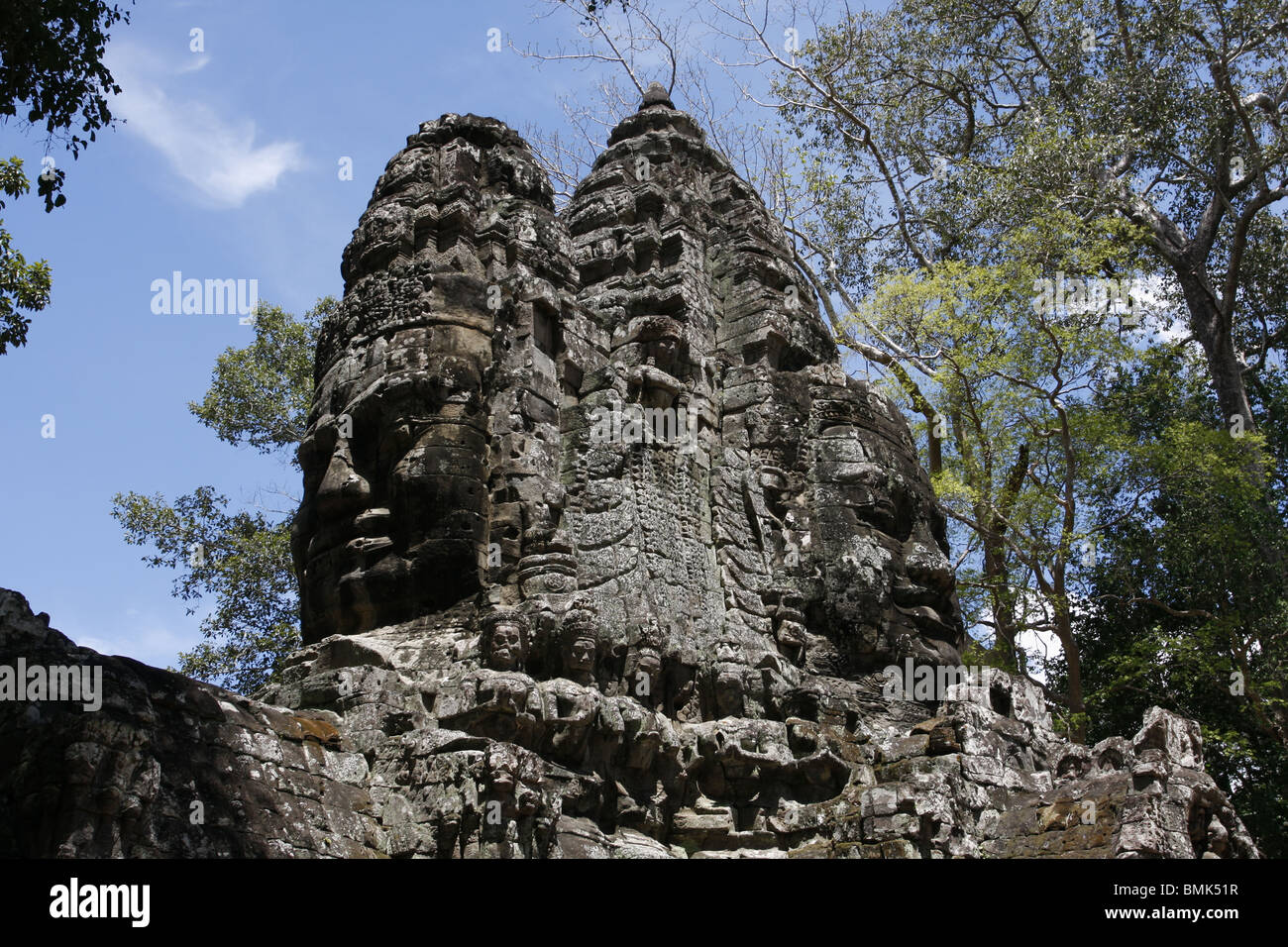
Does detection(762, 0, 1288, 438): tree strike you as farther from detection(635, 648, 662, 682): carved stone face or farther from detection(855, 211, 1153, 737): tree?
detection(635, 648, 662, 682): carved stone face

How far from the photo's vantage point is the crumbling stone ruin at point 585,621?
7309mm

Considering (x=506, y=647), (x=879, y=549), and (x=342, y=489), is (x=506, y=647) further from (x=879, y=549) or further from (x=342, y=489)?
(x=879, y=549)

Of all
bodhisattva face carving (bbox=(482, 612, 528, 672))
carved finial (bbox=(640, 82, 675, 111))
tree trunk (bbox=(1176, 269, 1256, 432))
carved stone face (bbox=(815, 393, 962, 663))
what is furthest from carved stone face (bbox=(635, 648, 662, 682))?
tree trunk (bbox=(1176, 269, 1256, 432))

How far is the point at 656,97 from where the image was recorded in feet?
52.5

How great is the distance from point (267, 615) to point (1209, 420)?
1595 cm

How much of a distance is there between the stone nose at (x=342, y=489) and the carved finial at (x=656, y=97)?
754 centimetres


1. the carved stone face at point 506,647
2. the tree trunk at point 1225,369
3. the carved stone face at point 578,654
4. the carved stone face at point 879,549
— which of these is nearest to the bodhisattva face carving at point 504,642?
the carved stone face at point 506,647

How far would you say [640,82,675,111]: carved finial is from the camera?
15.9 m

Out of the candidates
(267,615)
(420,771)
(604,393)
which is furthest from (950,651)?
(267,615)

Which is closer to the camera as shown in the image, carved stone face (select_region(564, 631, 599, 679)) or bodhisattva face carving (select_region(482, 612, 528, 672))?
bodhisattva face carving (select_region(482, 612, 528, 672))

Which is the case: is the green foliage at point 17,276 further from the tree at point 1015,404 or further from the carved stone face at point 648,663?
the tree at point 1015,404

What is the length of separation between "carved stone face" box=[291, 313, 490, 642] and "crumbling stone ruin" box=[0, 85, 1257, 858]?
28 mm
